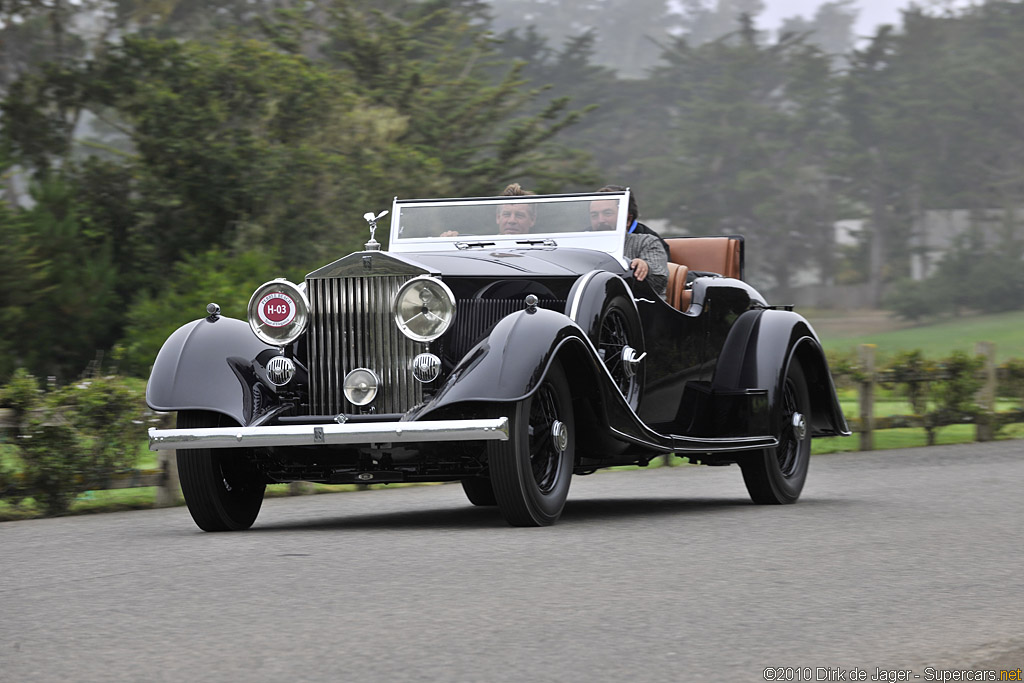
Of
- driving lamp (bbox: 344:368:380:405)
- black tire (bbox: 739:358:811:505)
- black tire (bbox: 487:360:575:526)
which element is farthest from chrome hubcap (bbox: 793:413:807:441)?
driving lamp (bbox: 344:368:380:405)

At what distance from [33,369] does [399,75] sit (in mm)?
14312

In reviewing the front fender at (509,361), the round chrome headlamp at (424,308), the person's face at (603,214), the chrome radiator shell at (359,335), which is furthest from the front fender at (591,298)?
the person's face at (603,214)

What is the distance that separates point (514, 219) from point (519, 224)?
5 cm

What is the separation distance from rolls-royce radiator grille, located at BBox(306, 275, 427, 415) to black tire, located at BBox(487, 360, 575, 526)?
2.12ft

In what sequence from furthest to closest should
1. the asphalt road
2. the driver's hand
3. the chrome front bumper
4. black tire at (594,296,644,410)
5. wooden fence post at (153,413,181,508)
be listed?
1. wooden fence post at (153,413,181,508)
2. the driver's hand
3. black tire at (594,296,644,410)
4. the chrome front bumper
5. the asphalt road

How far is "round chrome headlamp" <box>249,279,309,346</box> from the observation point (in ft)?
26.5

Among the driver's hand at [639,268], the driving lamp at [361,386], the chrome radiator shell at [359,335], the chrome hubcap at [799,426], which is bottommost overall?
the chrome hubcap at [799,426]

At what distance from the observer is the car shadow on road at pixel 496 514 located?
8328 mm

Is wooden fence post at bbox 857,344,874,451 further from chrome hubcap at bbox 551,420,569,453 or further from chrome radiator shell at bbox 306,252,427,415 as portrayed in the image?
chrome radiator shell at bbox 306,252,427,415

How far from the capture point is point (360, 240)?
30547mm

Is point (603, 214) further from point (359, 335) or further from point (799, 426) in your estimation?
point (359, 335)

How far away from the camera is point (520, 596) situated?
561 cm

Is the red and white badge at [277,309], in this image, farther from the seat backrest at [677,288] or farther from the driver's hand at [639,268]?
the seat backrest at [677,288]

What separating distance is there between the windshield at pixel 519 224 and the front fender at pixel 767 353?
113cm
